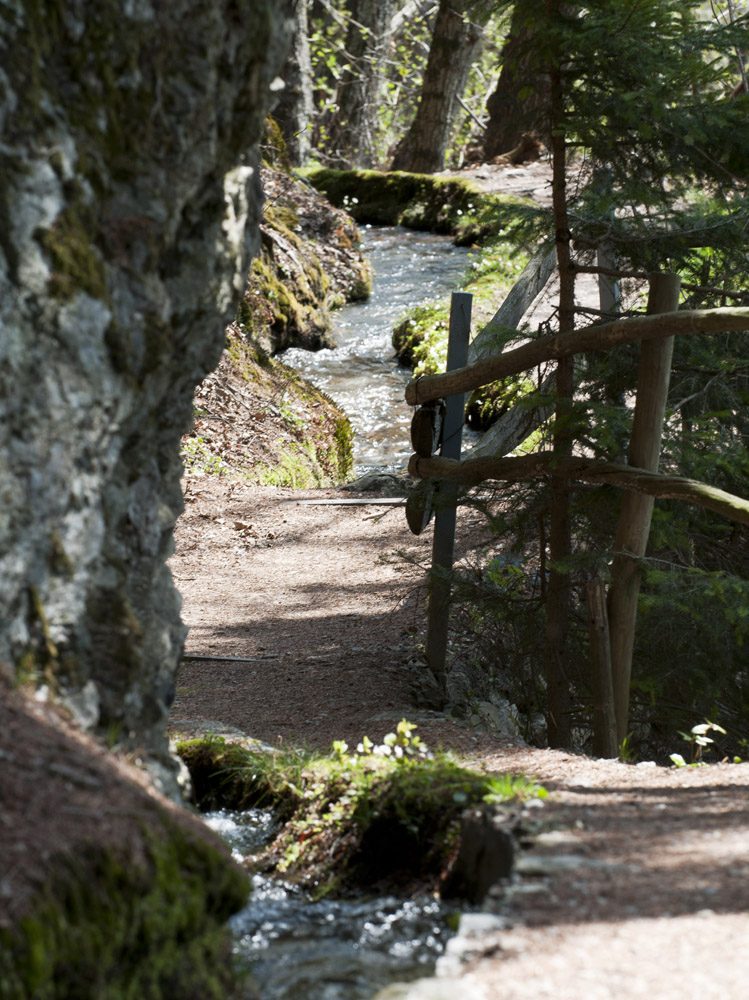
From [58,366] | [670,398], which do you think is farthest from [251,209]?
[670,398]

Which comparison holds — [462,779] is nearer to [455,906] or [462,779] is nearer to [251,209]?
[455,906]

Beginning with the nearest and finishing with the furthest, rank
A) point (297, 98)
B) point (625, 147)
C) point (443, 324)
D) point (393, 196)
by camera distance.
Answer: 1. point (625, 147)
2. point (443, 324)
3. point (297, 98)
4. point (393, 196)

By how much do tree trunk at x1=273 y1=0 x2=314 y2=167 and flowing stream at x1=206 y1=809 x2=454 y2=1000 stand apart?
1788 centimetres

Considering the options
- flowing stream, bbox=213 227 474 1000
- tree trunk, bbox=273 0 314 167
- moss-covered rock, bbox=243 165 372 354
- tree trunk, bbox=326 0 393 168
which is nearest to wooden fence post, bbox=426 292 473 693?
flowing stream, bbox=213 227 474 1000

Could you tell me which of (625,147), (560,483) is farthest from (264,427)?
(625,147)

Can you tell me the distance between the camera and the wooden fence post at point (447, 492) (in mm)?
6203

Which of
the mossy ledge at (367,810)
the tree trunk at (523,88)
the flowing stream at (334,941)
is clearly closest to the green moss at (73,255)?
the flowing stream at (334,941)

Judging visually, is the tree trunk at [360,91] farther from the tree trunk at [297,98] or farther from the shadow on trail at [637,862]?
the shadow on trail at [637,862]

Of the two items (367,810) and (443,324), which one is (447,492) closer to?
(367,810)

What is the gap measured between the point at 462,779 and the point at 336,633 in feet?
12.1

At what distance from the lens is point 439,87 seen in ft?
72.2

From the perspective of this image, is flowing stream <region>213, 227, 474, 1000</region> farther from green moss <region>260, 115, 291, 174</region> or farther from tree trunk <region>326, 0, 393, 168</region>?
tree trunk <region>326, 0, 393, 168</region>

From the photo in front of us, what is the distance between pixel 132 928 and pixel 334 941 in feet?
3.48

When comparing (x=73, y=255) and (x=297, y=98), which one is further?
(x=297, y=98)
